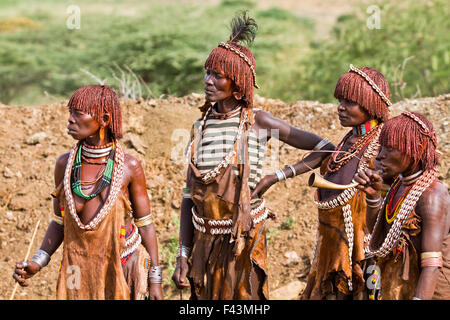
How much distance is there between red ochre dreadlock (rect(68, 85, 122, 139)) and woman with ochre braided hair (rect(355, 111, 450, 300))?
149 cm

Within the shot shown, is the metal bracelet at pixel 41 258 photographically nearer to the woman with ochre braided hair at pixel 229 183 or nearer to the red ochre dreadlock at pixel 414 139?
the woman with ochre braided hair at pixel 229 183

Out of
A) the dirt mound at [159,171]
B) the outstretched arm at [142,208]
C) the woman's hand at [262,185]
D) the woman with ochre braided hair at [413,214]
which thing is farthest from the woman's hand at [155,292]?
the dirt mound at [159,171]

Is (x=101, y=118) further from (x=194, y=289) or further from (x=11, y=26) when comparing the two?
(x=11, y=26)

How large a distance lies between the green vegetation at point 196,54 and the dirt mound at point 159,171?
52 cm

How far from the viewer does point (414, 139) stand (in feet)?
12.0

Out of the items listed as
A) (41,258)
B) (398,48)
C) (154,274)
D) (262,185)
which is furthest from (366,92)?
(398,48)

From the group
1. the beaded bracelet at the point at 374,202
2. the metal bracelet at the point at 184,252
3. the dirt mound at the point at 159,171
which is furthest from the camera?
the dirt mound at the point at 159,171

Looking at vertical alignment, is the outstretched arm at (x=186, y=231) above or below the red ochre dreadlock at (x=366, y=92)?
below

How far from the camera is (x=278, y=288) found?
632cm

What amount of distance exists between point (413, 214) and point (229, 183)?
115cm

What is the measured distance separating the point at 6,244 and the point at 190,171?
3526 millimetres

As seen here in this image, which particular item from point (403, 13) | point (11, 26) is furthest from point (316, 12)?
point (403, 13)

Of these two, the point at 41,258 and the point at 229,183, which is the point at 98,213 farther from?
the point at 229,183

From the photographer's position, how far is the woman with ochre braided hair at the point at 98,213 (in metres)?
4.07
